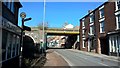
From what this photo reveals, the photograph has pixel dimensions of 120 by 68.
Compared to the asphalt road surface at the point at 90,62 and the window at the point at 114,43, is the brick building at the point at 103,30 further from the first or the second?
the asphalt road surface at the point at 90,62

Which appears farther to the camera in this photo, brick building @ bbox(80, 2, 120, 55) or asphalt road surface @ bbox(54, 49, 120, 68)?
brick building @ bbox(80, 2, 120, 55)

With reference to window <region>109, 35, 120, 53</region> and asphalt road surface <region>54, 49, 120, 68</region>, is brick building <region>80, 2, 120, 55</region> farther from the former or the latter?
asphalt road surface <region>54, 49, 120, 68</region>

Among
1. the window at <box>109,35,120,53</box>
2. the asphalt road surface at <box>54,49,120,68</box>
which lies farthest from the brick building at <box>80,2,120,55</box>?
the asphalt road surface at <box>54,49,120,68</box>

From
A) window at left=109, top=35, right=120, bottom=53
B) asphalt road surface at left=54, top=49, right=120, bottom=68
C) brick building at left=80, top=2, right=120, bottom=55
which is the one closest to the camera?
asphalt road surface at left=54, top=49, right=120, bottom=68

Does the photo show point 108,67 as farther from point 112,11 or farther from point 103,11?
point 103,11

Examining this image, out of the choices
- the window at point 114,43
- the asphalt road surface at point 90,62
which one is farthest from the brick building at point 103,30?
the asphalt road surface at point 90,62

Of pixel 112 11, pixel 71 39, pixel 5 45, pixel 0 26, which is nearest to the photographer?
pixel 0 26

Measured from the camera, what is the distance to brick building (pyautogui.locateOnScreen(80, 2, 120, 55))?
98.4 ft

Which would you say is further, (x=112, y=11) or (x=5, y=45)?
(x=112, y=11)

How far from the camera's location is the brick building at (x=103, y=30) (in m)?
30.0

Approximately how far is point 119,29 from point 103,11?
27.0 feet

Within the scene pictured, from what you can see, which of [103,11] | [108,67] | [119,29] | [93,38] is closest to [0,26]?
[108,67]

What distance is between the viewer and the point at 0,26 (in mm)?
12242

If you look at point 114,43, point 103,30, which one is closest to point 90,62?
point 114,43
